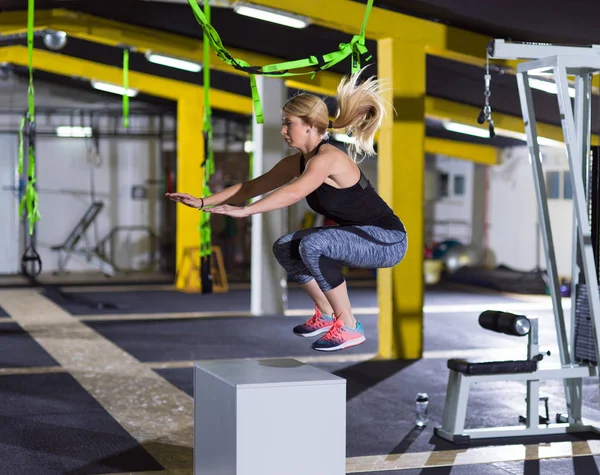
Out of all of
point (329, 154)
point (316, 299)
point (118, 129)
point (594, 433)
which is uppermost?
point (118, 129)

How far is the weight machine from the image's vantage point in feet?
17.0

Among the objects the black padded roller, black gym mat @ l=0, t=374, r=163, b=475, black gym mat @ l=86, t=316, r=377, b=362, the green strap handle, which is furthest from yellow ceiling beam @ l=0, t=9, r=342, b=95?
the black padded roller

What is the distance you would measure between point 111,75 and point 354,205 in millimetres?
10416

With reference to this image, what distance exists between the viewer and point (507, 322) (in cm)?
557

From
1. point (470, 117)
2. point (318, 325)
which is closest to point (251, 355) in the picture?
point (318, 325)

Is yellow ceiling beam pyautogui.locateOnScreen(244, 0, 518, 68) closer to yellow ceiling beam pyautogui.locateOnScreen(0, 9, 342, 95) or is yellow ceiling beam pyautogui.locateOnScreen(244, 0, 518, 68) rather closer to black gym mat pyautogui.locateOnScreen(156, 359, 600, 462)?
yellow ceiling beam pyautogui.locateOnScreen(0, 9, 342, 95)

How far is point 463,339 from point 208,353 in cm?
271

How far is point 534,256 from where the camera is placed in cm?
1556

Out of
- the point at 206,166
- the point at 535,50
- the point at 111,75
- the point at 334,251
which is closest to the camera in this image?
the point at 334,251

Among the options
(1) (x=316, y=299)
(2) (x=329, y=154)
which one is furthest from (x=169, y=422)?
(2) (x=329, y=154)

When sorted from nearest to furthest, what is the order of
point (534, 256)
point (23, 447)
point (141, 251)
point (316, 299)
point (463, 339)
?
point (316, 299)
point (23, 447)
point (463, 339)
point (534, 256)
point (141, 251)

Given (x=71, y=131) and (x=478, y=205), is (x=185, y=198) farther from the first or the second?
(x=478, y=205)

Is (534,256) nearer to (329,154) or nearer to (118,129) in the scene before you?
(118,129)

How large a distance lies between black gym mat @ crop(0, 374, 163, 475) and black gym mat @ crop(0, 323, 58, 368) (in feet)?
2.77
